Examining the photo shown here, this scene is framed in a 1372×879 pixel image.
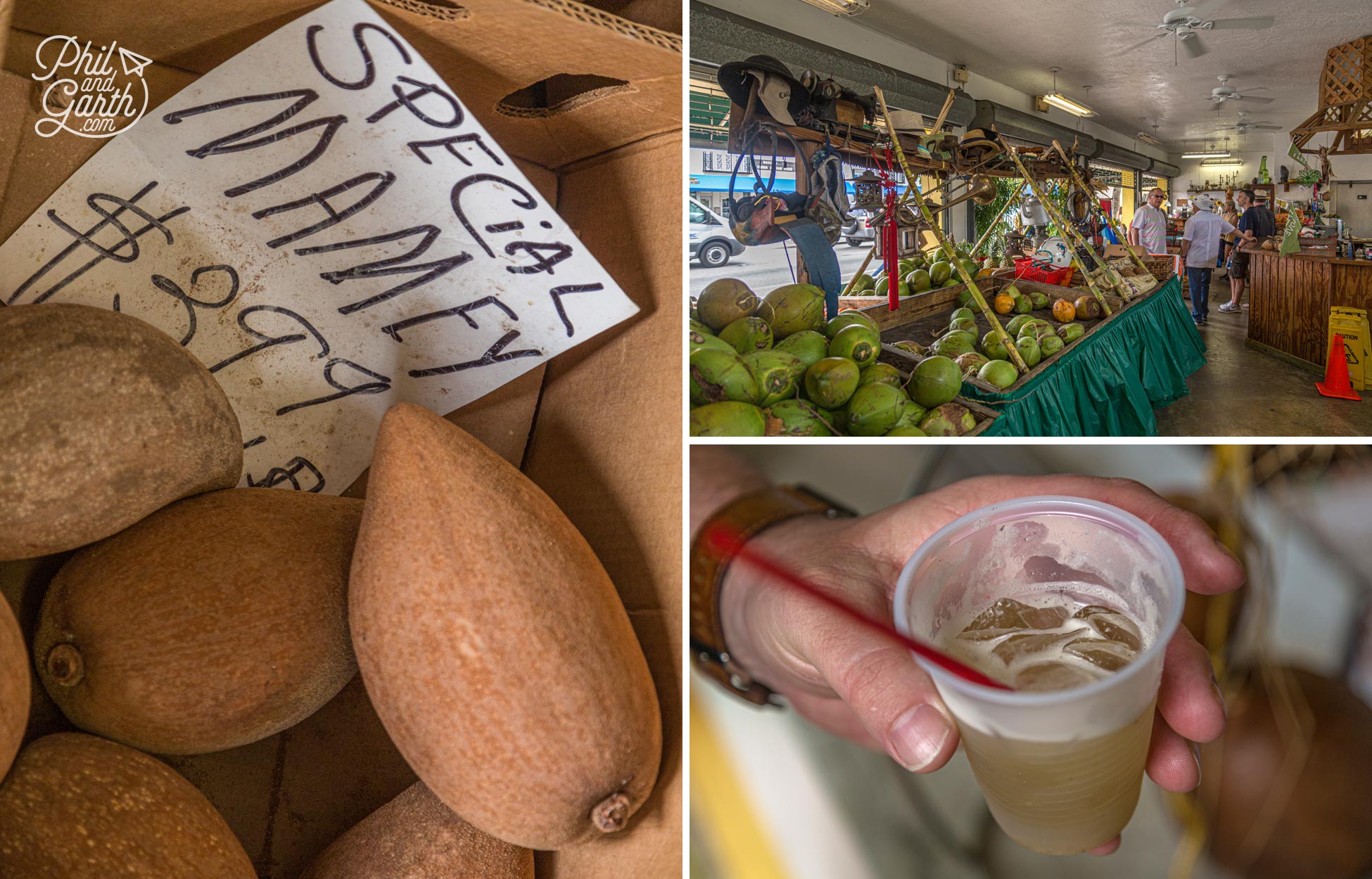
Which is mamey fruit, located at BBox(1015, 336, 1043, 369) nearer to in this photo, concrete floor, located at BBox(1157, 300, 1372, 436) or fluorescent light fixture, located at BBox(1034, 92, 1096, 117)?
concrete floor, located at BBox(1157, 300, 1372, 436)

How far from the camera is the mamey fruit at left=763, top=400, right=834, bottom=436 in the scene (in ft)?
2.22

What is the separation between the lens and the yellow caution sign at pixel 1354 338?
2.52 feet

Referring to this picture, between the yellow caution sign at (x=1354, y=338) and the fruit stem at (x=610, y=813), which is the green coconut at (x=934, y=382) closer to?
the yellow caution sign at (x=1354, y=338)

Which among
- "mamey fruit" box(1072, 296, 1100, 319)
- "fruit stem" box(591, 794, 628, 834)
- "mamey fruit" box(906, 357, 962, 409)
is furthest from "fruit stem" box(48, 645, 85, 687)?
"mamey fruit" box(1072, 296, 1100, 319)

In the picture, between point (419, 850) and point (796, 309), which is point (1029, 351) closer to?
point (796, 309)

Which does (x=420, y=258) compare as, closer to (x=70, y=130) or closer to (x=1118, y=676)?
(x=70, y=130)

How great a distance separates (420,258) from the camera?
497 millimetres

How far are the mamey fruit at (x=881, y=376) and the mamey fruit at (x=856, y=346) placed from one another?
1 centimetres

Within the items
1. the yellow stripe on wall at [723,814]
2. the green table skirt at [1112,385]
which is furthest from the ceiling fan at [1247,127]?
the yellow stripe on wall at [723,814]

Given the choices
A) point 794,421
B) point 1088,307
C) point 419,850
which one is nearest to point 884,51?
point 794,421

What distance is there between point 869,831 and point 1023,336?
0.87 m

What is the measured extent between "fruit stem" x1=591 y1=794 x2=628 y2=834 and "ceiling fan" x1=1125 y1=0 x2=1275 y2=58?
821mm

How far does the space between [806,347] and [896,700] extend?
1.50 ft

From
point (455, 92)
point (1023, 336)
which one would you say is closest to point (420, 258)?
point (455, 92)
